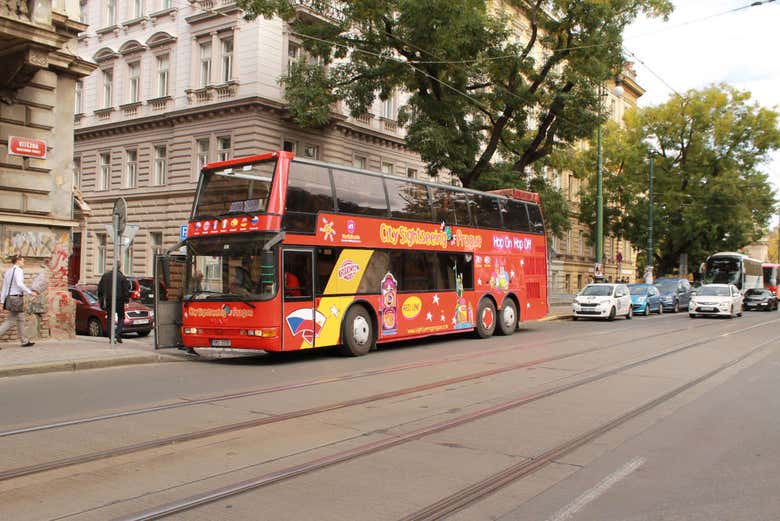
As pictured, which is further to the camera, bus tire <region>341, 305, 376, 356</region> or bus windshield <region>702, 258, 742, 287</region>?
bus windshield <region>702, 258, 742, 287</region>

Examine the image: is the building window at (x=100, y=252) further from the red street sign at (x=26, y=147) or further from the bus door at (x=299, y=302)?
the bus door at (x=299, y=302)

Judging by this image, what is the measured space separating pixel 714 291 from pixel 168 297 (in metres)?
25.1

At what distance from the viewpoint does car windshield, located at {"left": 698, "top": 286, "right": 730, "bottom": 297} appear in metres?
→ 30.3

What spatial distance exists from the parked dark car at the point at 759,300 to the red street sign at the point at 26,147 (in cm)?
3784

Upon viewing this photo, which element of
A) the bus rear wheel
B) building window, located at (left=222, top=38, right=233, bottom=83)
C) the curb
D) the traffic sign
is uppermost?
building window, located at (left=222, top=38, right=233, bottom=83)

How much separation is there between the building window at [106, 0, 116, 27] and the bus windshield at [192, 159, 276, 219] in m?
26.2

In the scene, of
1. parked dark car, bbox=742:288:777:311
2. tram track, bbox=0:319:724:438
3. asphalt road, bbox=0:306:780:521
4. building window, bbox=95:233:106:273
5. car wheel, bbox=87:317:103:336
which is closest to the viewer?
asphalt road, bbox=0:306:780:521

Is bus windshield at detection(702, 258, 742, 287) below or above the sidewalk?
above

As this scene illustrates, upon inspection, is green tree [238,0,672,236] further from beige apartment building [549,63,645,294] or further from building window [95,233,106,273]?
beige apartment building [549,63,645,294]

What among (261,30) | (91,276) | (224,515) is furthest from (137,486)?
(91,276)

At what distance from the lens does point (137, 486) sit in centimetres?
520

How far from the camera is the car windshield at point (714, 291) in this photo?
99.5 ft

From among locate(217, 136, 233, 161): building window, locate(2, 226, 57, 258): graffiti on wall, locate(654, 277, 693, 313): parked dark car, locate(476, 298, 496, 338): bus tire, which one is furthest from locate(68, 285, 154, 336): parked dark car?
locate(654, 277, 693, 313): parked dark car

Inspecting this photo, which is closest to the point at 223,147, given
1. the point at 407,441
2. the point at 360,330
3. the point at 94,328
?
the point at 94,328
